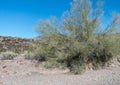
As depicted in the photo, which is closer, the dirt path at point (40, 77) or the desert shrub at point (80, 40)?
the dirt path at point (40, 77)

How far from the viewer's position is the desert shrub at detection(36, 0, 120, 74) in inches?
758

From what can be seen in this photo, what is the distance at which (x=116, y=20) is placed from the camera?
20.3 m

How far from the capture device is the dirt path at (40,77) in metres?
14.4

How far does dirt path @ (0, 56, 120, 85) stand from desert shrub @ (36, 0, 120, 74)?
1.16 metres

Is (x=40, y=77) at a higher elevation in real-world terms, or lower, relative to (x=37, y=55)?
lower

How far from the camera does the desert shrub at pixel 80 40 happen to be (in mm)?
19266

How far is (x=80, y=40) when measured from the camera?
1997 cm

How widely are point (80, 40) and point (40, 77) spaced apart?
16.7 feet

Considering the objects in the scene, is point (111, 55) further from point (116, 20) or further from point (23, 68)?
point (23, 68)

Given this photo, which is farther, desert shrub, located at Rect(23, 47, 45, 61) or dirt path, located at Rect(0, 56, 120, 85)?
desert shrub, located at Rect(23, 47, 45, 61)

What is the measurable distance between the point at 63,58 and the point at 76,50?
3.54 ft

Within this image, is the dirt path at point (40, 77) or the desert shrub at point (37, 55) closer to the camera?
the dirt path at point (40, 77)

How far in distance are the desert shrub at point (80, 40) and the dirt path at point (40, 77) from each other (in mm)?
1158

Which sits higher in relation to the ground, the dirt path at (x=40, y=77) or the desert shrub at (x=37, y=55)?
the desert shrub at (x=37, y=55)
